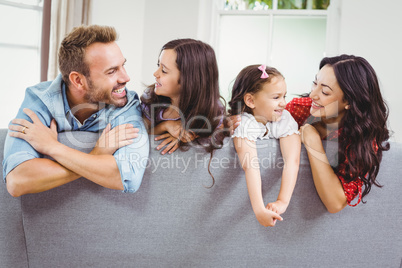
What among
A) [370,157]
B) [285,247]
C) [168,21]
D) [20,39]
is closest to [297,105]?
[370,157]

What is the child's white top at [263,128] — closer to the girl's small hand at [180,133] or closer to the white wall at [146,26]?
the girl's small hand at [180,133]

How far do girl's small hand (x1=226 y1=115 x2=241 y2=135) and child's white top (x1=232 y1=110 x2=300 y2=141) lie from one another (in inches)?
0.6

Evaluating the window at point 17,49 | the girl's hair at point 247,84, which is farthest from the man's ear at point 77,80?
the window at point 17,49

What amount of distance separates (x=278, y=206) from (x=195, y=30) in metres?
2.95

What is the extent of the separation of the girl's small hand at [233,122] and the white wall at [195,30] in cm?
212

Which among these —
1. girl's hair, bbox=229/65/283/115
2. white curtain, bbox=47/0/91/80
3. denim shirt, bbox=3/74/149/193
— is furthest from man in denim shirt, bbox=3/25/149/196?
white curtain, bbox=47/0/91/80

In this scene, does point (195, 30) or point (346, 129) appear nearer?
point (346, 129)

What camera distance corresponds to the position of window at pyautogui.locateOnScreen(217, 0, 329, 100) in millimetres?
3871

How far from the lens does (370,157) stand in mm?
1310

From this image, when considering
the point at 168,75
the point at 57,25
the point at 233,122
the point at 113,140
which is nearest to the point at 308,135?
the point at 233,122

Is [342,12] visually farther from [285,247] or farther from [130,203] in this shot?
[130,203]

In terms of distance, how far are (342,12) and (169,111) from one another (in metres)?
2.74

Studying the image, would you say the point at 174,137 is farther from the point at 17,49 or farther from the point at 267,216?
the point at 17,49

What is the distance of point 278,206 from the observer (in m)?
1.27
